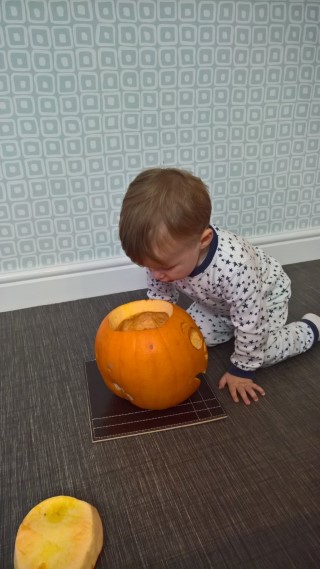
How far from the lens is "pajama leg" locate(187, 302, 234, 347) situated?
1.18 meters

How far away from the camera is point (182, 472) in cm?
84

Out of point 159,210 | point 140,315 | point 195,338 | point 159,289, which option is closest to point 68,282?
point 159,289

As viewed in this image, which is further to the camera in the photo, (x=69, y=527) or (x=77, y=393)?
(x=77, y=393)

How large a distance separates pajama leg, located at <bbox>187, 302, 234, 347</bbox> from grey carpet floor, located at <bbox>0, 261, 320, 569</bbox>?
56mm

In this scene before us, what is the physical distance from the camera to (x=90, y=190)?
1378 millimetres

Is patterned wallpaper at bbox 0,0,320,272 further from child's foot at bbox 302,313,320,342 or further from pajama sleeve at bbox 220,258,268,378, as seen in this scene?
pajama sleeve at bbox 220,258,268,378

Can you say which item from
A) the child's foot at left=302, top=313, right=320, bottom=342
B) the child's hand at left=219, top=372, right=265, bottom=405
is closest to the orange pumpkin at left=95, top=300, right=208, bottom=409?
the child's hand at left=219, top=372, right=265, bottom=405

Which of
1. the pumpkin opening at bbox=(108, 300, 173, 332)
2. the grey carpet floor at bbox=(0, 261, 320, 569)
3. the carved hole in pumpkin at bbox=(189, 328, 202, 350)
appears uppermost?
the pumpkin opening at bbox=(108, 300, 173, 332)

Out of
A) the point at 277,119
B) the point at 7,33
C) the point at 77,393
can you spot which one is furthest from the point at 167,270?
the point at 277,119

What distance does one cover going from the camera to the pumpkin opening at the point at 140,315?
Result: 96 cm

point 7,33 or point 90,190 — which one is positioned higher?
point 7,33

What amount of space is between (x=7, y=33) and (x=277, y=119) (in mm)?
Result: 864

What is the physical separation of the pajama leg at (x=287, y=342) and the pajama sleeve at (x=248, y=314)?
6cm

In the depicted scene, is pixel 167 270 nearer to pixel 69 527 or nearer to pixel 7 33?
pixel 69 527
